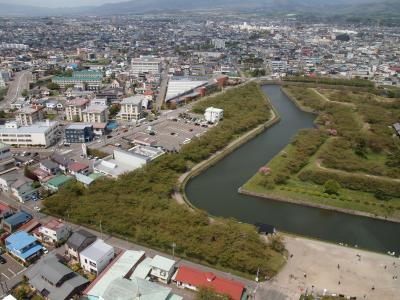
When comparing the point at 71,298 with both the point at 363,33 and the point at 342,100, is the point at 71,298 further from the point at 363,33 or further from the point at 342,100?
the point at 363,33

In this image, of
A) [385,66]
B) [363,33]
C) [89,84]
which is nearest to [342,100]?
[385,66]

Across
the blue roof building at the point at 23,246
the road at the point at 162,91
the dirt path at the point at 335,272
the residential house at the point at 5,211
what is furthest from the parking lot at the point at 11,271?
the road at the point at 162,91

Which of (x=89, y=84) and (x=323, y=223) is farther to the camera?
(x=89, y=84)

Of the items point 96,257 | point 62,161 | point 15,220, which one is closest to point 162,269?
point 96,257

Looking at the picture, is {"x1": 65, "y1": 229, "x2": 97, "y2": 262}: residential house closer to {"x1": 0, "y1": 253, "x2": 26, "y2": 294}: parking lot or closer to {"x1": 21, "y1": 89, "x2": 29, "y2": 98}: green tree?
{"x1": 0, "y1": 253, "x2": 26, "y2": 294}: parking lot

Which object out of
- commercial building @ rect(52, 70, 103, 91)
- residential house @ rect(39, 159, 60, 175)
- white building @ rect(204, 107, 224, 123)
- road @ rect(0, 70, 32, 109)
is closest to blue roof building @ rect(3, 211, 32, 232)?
residential house @ rect(39, 159, 60, 175)

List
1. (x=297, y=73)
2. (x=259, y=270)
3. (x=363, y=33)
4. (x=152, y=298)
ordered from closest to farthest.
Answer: (x=152, y=298), (x=259, y=270), (x=297, y=73), (x=363, y=33)
